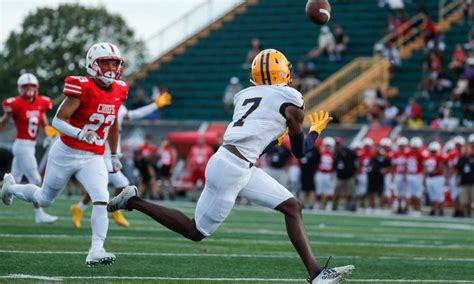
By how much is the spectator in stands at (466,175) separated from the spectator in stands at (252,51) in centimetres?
896

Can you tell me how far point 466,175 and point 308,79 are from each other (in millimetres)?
7554

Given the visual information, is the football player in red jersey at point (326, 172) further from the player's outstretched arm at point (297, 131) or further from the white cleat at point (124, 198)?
the player's outstretched arm at point (297, 131)

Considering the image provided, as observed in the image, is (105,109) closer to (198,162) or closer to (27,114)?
(27,114)

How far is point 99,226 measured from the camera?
8.22 metres

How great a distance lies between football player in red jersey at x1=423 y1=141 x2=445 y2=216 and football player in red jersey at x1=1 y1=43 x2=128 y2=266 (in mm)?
12069

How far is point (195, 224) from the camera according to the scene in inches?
285

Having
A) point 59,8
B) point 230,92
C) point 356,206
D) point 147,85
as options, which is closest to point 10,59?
point 59,8

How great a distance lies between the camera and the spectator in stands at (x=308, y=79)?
26172mm

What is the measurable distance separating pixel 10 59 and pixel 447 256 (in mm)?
37843

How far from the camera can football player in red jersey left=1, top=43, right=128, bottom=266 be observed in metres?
8.48

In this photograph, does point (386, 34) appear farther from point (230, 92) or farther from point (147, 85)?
point (147, 85)

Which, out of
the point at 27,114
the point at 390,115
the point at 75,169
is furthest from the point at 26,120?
the point at 390,115

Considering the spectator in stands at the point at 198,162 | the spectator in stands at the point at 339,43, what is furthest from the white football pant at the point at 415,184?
the spectator in stands at the point at 339,43

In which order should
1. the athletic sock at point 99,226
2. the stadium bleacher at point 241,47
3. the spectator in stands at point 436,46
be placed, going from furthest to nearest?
1. the stadium bleacher at point 241,47
2. the spectator in stands at point 436,46
3. the athletic sock at point 99,226
